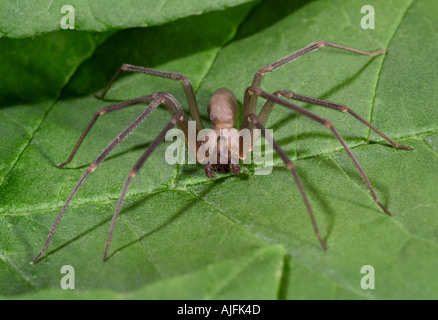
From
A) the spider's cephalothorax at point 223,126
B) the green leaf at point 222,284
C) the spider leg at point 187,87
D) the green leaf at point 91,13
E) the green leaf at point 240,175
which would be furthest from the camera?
the spider leg at point 187,87

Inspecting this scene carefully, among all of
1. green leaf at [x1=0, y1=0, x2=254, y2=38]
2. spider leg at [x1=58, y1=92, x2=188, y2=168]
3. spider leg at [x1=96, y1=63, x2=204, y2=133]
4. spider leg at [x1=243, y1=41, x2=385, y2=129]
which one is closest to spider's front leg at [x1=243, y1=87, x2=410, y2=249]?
spider leg at [x1=243, y1=41, x2=385, y2=129]

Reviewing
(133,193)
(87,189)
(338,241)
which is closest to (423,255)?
(338,241)

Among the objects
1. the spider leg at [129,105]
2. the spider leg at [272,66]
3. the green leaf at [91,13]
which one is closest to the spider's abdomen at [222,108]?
the spider leg at [272,66]

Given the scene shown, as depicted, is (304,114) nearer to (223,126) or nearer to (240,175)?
(240,175)

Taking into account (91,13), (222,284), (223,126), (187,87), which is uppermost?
(91,13)

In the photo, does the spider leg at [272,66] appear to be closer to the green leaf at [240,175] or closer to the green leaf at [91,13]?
the green leaf at [240,175]

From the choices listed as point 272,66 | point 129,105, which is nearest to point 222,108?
point 272,66
